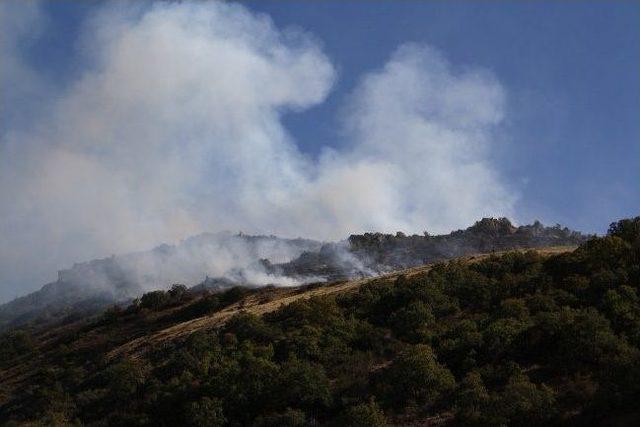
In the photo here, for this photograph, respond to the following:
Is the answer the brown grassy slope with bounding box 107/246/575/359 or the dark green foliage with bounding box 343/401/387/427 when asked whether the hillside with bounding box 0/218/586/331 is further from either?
the dark green foliage with bounding box 343/401/387/427

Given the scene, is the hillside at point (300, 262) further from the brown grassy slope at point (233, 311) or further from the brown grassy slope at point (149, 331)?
the brown grassy slope at point (149, 331)

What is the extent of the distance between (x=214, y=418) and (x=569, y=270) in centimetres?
3459

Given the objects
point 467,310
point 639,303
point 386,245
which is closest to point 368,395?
point 467,310

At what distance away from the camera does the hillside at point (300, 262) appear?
104m

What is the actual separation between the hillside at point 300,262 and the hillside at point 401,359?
38112mm

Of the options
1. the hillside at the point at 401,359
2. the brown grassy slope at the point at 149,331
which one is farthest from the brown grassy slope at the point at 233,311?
the hillside at the point at 401,359

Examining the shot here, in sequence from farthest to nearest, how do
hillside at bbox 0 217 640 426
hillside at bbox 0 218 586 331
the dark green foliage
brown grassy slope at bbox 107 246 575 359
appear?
hillside at bbox 0 218 586 331 → brown grassy slope at bbox 107 246 575 359 → hillside at bbox 0 217 640 426 → the dark green foliage

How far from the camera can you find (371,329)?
1827 inches

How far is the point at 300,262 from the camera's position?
12138 cm

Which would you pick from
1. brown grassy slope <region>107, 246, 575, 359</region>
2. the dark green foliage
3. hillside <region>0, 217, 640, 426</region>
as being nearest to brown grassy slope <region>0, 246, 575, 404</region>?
brown grassy slope <region>107, 246, 575, 359</region>

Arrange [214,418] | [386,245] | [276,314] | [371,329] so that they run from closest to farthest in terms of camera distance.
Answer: [214,418]
[371,329]
[276,314]
[386,245]

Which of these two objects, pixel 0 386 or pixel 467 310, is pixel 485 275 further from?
pixel 0 386

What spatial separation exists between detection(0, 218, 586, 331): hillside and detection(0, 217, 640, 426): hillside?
3811 centimetres

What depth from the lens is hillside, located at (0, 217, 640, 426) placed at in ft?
101
